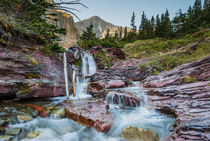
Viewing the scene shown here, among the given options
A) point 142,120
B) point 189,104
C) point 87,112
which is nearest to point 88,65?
point 87,112

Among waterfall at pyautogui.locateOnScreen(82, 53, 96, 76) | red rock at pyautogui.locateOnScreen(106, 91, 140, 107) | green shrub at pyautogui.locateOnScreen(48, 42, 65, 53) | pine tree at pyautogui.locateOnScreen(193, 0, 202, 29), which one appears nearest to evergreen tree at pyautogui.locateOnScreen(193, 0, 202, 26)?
pine tree at pyautogui.locateOnScreen(193, 0, 202, 29)

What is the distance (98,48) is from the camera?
19156 mm

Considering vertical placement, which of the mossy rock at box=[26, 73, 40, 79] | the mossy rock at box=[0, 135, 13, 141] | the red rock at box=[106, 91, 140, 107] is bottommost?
the mossy rock at box=[0, 135, 13, 141]

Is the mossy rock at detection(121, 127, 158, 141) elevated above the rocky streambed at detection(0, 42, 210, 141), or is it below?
below

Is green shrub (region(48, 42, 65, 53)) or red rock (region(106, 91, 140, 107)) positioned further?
green shrub (region(48, 42, 65, 53))

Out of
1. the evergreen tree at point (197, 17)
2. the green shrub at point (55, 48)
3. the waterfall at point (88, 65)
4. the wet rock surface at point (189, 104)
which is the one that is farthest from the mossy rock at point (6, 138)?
the evergreen tree at point (197, 17)

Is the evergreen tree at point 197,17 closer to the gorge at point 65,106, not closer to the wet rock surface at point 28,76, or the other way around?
the gorge at point 65,106

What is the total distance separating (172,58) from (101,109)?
11324 mm

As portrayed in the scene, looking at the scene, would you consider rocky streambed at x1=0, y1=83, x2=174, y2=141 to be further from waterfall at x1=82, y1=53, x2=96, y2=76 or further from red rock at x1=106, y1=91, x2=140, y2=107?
waterfall at x1=82, y1=53, x2=96, y2=76

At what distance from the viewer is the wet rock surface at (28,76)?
4160 millimetres

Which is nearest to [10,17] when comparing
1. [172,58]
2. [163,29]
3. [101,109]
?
[101,109]

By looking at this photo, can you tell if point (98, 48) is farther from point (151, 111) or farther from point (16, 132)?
point (16, 132)

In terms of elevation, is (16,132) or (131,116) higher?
(16,132)

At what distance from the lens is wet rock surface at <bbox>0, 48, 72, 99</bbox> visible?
4160 mm
